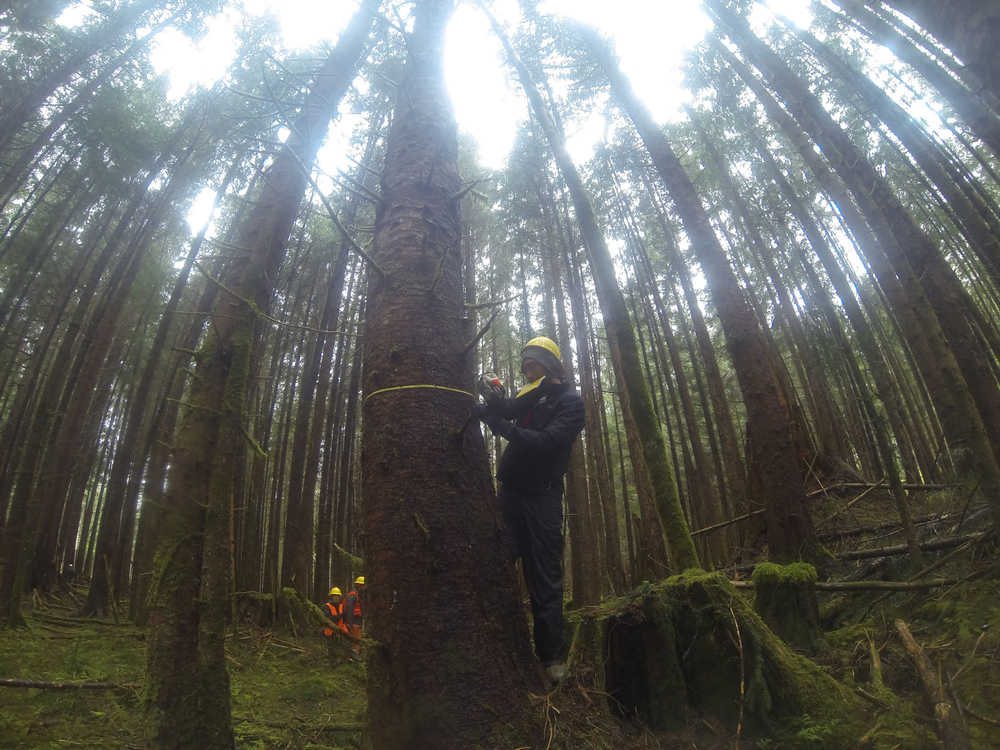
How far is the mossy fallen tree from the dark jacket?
70 centimetres

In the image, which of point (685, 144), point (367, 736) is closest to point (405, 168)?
point (367, 736)

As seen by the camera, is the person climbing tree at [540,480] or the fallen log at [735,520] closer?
the person climbing tree at [540,480]

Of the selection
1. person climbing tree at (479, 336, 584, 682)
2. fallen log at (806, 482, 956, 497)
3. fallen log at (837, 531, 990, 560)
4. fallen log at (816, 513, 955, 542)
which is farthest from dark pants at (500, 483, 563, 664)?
fallen log at (806, 482, 956, 497)

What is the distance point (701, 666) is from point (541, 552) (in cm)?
85

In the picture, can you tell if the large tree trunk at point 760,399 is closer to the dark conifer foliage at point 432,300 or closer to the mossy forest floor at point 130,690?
the dark conifer foliage at point 432,300

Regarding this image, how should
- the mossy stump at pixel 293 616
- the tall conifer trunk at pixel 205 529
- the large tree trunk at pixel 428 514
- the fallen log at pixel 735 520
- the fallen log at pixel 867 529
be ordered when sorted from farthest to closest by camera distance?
1. the mossy stump at pixel 293 616
2. the fallen log at pixel 735 520
3. the fallen log at pixel 867 529
4. the tall conifer trunk at pixel 205 529
5. the large tree trunk at pixel 428 514

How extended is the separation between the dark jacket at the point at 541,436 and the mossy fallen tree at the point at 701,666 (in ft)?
2.31

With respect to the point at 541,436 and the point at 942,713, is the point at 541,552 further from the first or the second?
the point at 942,713

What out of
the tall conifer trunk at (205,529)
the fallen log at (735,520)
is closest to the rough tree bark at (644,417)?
the fallen log at (735,520)

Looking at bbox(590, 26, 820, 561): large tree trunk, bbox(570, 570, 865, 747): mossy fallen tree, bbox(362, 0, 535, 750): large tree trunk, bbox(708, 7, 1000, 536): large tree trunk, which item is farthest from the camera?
bbox(590, 26, 820, 561): large tree trunk

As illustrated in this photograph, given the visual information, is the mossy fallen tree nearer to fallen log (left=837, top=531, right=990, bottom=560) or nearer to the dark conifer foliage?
the dark conifer foliage

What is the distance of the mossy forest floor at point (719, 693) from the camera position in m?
1.78

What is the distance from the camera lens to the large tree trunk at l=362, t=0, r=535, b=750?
1631 mm

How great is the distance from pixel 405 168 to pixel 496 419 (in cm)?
144
